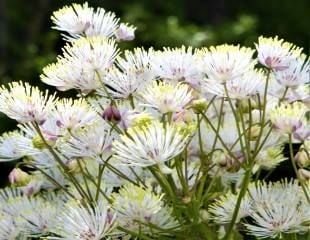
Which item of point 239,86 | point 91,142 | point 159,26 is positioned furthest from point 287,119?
point 159,26

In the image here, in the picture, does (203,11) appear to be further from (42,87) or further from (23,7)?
(42,87)

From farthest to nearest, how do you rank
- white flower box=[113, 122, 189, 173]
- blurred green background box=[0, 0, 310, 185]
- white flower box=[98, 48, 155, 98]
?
blurred green background box=[0, 0, 310, 185]
white flower box=[98, 48, 155, 98]
white flower box=[113, 122, 189, 173]

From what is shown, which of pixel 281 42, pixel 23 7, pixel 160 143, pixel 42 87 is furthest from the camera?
pixel 23 7

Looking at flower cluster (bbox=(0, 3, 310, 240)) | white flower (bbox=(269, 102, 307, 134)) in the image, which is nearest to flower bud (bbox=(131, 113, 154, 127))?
flower cluster (bbox=(0, 3, 310, 240))

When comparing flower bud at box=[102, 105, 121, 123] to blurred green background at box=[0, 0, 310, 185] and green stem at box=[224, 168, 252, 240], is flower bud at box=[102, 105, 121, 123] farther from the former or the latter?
blurred green background at box=[0, 0, 310, 185]

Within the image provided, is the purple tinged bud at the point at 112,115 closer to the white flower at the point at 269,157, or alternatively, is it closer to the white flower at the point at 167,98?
the white flower at the point at 167,98

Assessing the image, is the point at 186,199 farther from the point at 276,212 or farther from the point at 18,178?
the point at 18,178

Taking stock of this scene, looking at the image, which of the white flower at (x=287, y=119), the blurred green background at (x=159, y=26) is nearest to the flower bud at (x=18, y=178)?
the white flower at (x=287, y=119)

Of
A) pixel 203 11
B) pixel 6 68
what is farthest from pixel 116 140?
pixel 203 11
